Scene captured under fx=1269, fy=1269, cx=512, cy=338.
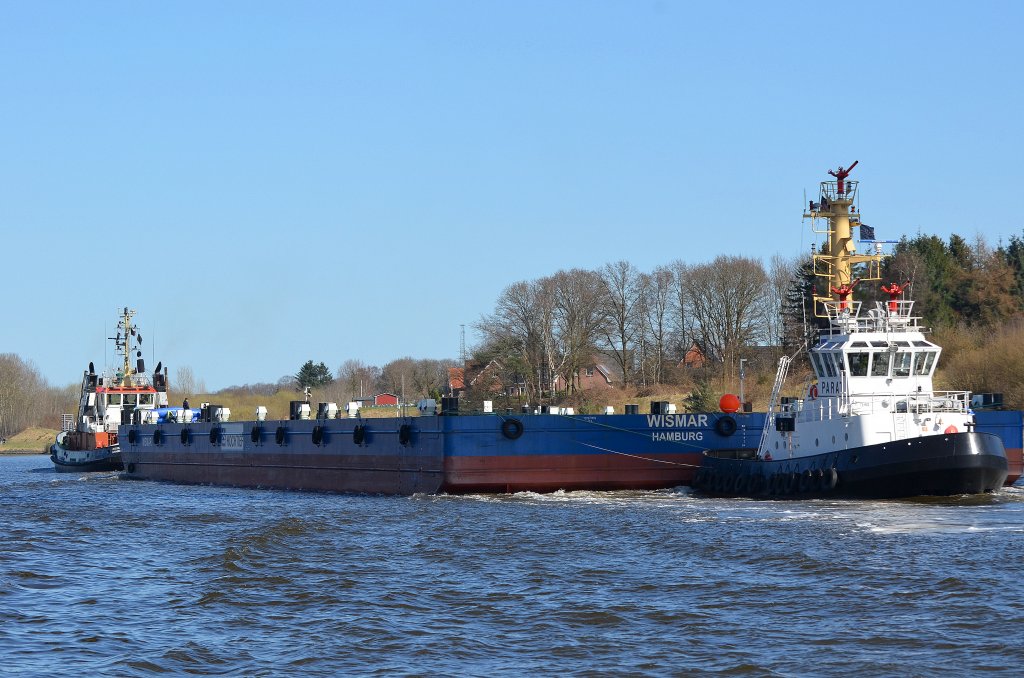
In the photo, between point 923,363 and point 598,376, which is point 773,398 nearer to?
point 923,363

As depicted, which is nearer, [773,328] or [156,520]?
[156,520]

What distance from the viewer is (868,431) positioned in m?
26.8

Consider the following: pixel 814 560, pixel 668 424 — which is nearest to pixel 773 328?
pixel 668 424

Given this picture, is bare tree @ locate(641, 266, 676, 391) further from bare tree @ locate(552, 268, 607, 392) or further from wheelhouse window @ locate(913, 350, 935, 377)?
wheelhouse window @ locate(913, 350, 935, 377)

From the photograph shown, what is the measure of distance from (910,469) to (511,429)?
10.3m

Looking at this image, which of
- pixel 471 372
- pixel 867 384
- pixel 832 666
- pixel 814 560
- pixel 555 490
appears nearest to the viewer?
pixel 832 666

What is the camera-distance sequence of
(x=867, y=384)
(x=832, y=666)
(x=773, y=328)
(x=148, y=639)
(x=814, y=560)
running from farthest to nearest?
(x=773, y=328)
(x=867, y=384)
(x=814, y=560)
(x=148, y=639)
(x=832, y=666)

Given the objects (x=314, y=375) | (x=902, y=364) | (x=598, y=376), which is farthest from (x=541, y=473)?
(x=314, y=375)

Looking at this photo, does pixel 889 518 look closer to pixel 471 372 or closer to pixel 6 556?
pixel 6 556

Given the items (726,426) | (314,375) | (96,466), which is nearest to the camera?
(726,426)

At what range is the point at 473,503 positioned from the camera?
30062 mm

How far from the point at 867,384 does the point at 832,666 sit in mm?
16127

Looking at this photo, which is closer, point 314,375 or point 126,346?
point 126,346

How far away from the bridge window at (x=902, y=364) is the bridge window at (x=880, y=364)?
16 cm
